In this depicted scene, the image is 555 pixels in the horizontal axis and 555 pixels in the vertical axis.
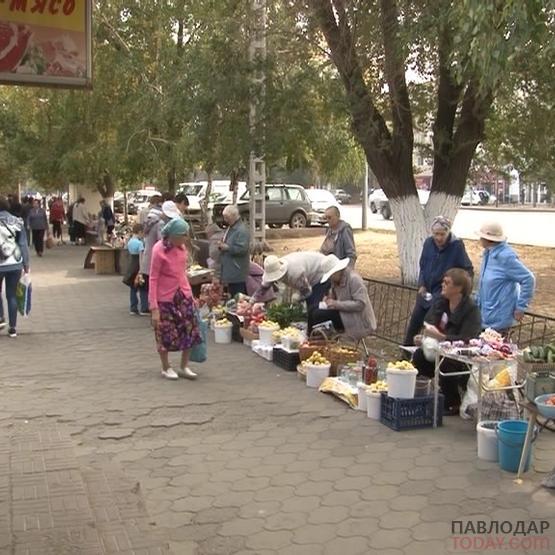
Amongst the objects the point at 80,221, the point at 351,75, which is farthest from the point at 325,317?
the point at 80,221

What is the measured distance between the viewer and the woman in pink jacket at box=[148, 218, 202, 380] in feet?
22.9

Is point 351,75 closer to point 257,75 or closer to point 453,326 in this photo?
point 257,75

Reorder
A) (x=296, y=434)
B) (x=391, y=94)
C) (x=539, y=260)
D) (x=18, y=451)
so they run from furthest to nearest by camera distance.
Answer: (x=539, y=260) → (x=391, y=94) → (x=296, y=434) → (x=18, y=451)

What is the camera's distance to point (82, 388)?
707 cm

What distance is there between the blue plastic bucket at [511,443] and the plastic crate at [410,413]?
3.00 feet

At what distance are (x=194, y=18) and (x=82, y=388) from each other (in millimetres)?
10829

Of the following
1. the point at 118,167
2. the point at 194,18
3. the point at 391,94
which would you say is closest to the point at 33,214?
the point at 118,167

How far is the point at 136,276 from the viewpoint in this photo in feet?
35.1

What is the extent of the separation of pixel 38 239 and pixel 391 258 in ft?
33.3

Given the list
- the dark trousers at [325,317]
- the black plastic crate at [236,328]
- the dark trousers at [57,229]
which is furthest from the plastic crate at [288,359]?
the dark trousers at [57,229]

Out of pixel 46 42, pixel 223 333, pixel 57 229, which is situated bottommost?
pixel 223 333

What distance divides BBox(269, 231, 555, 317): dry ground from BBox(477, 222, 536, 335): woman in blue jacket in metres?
4.61

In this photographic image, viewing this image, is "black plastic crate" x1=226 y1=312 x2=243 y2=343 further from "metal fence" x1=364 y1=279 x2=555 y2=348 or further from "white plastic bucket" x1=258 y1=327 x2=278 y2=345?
"metal fence" x1=364 y1=279 x2=555 y2=348

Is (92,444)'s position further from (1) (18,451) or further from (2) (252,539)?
(2) (252,539)
